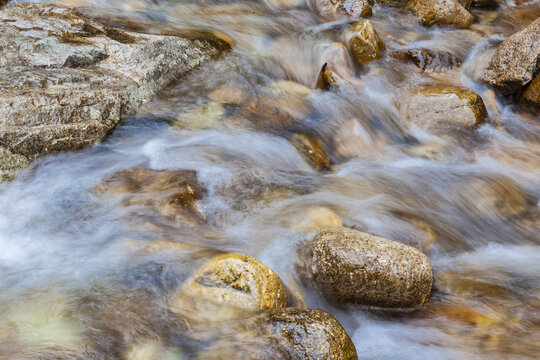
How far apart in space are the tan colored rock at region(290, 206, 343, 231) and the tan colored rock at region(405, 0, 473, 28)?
6.45 m

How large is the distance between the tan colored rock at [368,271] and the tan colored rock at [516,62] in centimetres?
496

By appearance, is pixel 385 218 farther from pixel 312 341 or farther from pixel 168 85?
pixel 168 85

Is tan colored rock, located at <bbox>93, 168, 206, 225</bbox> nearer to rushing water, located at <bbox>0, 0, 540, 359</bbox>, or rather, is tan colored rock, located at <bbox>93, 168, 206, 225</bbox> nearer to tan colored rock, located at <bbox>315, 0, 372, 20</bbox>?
rushing water, located at <bbox>0, 0, 540, 359</bbox>

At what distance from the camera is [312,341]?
2.85 m

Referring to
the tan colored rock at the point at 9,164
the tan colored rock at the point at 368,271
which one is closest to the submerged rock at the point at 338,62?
the tan colored rock at the point at 368,271

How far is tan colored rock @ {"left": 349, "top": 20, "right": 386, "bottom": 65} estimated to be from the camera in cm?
781

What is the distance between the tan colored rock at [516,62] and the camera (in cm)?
710

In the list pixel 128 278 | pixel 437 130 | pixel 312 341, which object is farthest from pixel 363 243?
pixel 437 130

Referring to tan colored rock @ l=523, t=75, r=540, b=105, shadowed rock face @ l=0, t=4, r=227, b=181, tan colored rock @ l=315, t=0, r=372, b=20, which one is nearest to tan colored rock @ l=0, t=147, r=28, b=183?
shadowed rock face @ l=0, t=4, r=227, b=181

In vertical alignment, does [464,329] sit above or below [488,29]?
below

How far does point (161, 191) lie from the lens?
4.53 metres

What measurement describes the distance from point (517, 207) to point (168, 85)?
182 inches

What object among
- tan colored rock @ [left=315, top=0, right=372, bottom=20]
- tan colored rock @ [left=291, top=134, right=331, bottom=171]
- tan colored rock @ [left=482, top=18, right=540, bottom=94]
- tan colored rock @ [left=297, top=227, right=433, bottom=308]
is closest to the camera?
tan colored rock @ [left=297, top=227, right=433, bottom=308]

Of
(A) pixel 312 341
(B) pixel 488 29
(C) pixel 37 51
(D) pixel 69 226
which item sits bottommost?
(D) pixel 69 226
